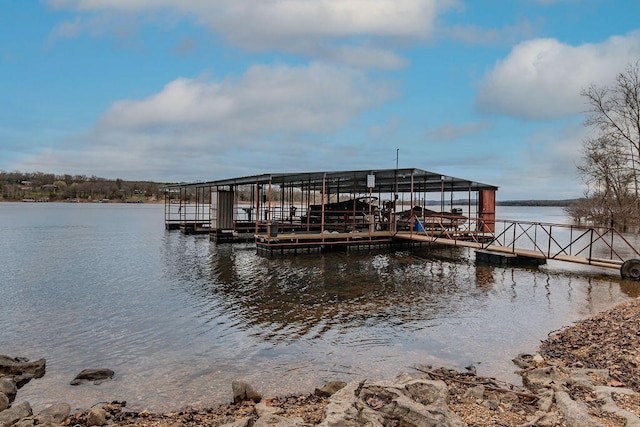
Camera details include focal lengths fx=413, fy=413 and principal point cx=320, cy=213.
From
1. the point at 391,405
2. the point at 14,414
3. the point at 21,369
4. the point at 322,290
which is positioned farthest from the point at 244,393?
the point at 322,290

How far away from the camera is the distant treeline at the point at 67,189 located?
122m

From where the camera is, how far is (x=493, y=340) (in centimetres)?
801

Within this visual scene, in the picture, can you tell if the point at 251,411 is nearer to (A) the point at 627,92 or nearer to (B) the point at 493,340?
(B) the point at 493,340

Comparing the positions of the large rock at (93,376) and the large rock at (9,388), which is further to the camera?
the large rock at (93,376)

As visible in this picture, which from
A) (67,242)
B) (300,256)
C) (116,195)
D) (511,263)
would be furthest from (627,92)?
(116,195)

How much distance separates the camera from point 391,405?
4.36 meters

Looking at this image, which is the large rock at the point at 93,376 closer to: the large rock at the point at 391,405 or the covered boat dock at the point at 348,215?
the large rock at the point at 391,405

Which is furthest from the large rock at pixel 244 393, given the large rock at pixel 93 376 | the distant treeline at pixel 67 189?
the distant treeline at pixel 67 189

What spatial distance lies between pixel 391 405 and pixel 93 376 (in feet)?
15.0

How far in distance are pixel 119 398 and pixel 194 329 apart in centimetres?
298

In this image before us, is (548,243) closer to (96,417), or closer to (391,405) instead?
(391,405)

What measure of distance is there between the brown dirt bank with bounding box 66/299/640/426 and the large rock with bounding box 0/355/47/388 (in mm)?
1815

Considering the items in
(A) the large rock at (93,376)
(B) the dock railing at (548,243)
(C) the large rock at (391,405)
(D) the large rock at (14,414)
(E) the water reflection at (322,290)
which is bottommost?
(A) the large rock at (93,376)

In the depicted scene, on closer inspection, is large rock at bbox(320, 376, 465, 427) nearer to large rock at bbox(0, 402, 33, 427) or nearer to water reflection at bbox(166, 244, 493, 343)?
water reflection at bbox(166, 244, 493, 343)
